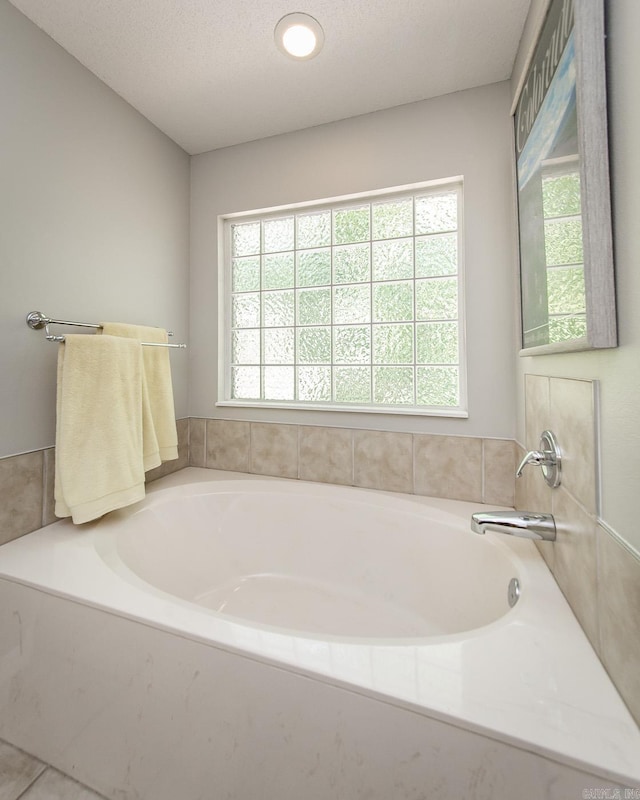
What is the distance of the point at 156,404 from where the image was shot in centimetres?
185

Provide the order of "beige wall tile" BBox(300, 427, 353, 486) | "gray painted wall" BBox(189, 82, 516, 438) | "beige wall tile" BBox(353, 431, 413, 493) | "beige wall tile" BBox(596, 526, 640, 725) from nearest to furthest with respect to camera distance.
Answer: "beige wall tile" BBox(596, 526, 640, 725) → "gray painted wall" BBox(189, 82, 516, 438) → "beige wall tile" BBox(353, 431, 413, 493) → "beige wall tile" BBox(300, 427, 353, 486)

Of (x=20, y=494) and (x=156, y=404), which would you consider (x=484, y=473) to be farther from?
(x=20, y=494)

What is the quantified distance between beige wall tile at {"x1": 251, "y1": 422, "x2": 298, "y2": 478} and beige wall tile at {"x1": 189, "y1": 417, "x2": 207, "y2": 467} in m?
0.34

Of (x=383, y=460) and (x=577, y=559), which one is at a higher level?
(x=383, y=460)

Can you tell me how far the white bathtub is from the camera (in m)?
0.66

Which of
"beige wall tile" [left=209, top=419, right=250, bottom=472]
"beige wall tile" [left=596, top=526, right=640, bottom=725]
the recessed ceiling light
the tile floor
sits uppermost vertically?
the recessed ceiling light

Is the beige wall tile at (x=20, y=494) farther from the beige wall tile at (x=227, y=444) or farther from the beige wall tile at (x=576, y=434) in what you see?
the beige wall tile at (x=576, y=434)

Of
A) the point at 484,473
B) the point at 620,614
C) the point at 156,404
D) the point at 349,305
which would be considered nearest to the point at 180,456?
the point at 156,404

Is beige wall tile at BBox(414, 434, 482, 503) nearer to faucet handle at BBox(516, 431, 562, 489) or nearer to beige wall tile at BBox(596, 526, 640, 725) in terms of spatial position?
faucet handle at BBox(516, 431, 562, 489)

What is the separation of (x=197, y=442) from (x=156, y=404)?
0.50 meters

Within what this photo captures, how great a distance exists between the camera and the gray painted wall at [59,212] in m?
1.33

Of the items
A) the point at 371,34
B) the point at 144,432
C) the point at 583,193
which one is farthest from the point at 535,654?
the point at 371,34

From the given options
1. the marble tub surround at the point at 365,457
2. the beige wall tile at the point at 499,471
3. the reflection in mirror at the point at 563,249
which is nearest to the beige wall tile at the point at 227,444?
the marble tub surround at the point at 365,457

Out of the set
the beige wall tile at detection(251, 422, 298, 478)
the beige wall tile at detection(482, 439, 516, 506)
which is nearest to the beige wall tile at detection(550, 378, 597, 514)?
the beige wall tile at detection(482, 439, 516, 506)
